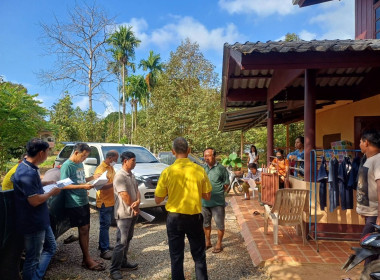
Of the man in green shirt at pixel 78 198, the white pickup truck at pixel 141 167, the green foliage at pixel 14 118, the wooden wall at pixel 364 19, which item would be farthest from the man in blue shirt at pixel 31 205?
the wooden wall at pixel 364 19

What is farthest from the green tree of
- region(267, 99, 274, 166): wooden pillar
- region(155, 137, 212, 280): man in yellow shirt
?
region(155, 137, 212, 280): man in yellow shirt

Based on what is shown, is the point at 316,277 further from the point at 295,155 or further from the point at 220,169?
the point at 295,155

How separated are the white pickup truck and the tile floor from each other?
2161 mm

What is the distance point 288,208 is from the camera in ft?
15.5

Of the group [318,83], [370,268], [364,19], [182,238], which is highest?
[364,19]

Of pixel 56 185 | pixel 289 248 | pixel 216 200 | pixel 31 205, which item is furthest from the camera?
pixel 216 200

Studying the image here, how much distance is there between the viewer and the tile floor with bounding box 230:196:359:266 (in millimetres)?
4211

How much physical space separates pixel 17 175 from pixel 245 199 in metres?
7.07

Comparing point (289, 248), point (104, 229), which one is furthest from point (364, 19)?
point (104, 229)

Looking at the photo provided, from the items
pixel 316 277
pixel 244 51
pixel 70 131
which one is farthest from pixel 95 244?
pixel 70 131

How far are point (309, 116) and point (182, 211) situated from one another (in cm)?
306

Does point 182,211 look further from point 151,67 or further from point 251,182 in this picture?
point 151,67

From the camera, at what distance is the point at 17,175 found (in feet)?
9.71

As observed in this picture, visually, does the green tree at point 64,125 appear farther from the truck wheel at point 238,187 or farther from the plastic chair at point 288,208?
the plastic chair at point 288,208
